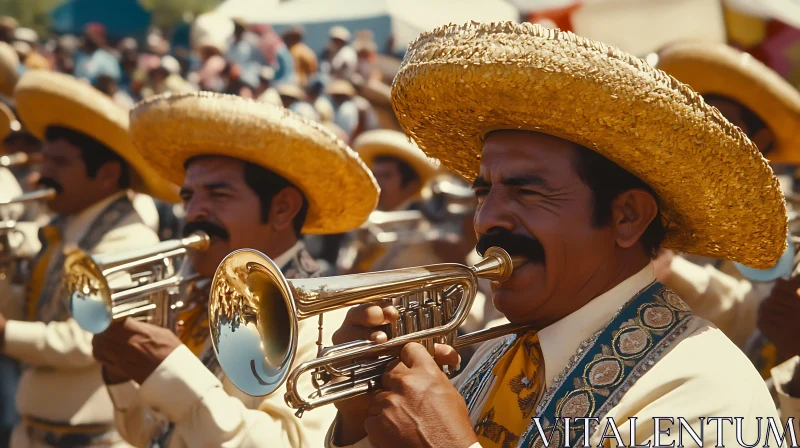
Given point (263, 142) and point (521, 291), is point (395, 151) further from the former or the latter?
point (521, 291)

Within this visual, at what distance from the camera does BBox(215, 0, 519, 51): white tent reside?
14008mm

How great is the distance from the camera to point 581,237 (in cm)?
253

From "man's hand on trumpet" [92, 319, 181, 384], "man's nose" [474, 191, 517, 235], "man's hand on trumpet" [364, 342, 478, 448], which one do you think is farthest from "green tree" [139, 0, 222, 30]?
"man's hand on trumpet" [364, 342, 478, 448]

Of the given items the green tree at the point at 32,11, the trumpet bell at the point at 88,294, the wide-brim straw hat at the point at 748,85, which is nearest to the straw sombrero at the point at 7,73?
the trumpet bell at the point at 88,294

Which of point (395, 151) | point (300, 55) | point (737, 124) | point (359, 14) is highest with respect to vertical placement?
point (359, 14)

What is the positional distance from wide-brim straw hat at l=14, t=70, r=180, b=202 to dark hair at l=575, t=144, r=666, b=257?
3676 millimetres

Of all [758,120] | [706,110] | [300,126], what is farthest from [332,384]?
[758,120]

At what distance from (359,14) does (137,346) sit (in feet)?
45.0

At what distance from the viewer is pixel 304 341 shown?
350 centimetres

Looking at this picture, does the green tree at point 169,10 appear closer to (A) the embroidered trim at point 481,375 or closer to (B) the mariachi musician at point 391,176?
(B) the mariachi musician at point 391,176

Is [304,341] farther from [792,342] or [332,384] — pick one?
[792,342]

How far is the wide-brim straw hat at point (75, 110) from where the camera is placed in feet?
18.0

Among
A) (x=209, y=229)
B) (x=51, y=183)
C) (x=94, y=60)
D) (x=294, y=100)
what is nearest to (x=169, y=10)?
(x=94, y=60)

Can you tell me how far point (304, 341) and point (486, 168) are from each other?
1.22m
